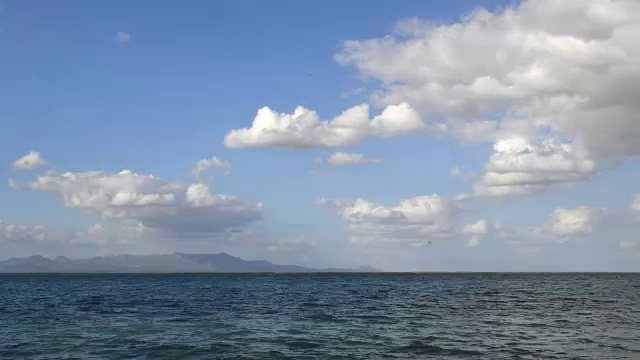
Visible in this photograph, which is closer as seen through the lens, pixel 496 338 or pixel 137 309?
pixel 496 338

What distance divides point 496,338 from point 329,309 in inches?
1125

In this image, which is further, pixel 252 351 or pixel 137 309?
pixel 137 309

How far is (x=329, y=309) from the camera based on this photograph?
228ft

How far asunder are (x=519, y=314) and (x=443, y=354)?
1164 inches

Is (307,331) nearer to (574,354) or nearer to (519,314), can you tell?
(574,354)

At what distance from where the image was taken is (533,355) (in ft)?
119

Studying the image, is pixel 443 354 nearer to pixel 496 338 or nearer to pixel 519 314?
pixel 496 338

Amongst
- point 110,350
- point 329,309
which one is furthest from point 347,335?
point 329,309

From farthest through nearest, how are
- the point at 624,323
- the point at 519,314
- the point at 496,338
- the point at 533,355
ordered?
the point at 519,314, the point at 624,323, the point at 496,338, the point at 533,355

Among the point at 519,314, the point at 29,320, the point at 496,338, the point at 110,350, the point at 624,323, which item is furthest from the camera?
the point at 519,314

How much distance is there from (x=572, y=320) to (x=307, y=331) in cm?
2693

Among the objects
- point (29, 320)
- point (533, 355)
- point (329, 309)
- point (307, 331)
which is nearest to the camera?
point (533, 355)

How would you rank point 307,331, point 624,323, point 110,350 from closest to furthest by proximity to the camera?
1. point 110,350
2. point 307,331
3. point 624,323

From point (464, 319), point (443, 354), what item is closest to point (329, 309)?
point (464, 319)
